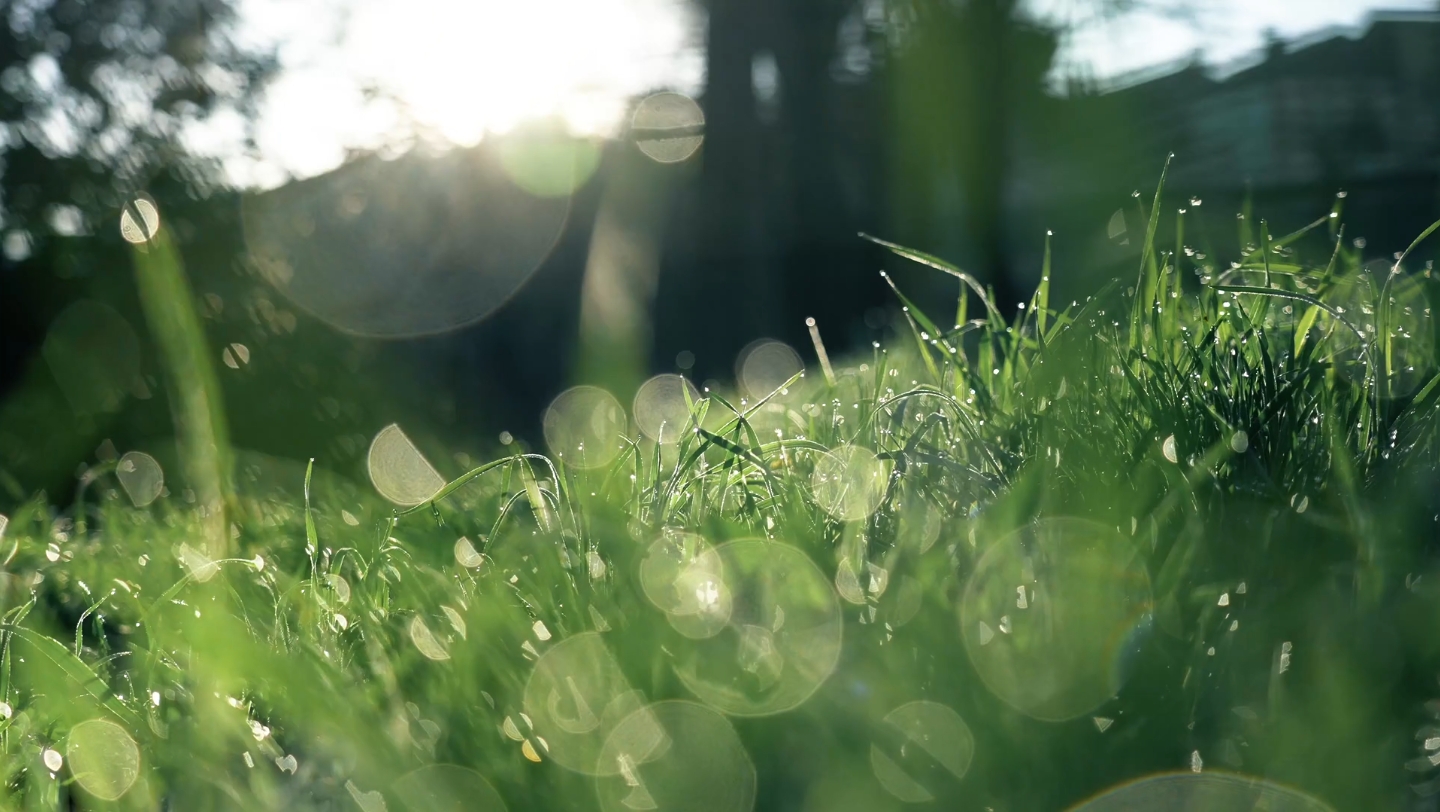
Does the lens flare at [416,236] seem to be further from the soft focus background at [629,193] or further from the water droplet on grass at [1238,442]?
Answer: the water droplet on grass at [1238,442]

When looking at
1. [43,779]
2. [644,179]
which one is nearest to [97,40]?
[644,179]

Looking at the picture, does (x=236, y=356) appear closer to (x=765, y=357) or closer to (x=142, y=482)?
(x=142, y=482)

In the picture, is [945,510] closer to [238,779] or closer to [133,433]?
[238,779]

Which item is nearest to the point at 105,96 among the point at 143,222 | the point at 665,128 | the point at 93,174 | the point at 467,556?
the point at 93,174

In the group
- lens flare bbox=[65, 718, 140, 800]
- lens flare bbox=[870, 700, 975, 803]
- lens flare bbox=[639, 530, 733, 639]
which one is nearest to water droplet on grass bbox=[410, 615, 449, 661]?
lens flare bbox=[639, 530, 733, 639]

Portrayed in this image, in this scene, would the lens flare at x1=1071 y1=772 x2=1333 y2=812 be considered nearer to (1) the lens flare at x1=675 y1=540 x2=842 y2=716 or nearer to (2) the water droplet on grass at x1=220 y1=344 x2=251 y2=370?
(1) the lens flare at x1=675 y1=540 x2=842 y2=716

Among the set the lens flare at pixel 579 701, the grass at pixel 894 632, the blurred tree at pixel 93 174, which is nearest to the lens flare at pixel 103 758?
the grass at pixel 894 632
